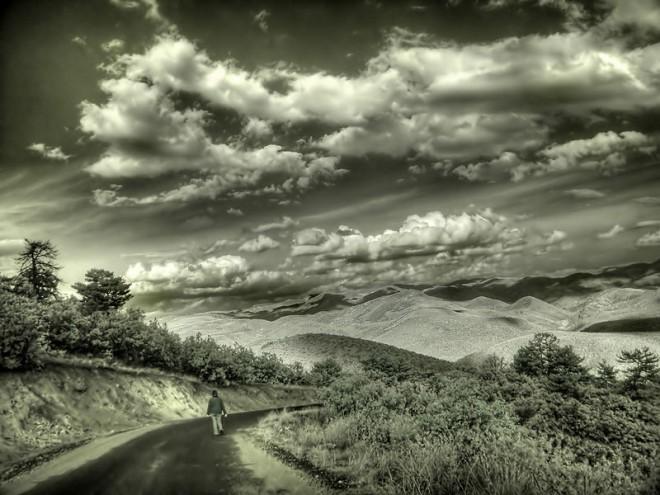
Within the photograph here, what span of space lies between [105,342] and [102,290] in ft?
101

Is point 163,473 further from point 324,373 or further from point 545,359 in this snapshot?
point 545,359

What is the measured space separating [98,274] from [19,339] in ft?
134

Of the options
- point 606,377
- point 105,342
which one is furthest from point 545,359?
point 105,342

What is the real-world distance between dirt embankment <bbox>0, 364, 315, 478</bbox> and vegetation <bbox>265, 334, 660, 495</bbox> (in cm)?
902

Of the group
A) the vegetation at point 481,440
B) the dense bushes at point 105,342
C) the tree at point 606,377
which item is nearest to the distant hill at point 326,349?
the tree at point 606,377

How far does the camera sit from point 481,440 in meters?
12.8

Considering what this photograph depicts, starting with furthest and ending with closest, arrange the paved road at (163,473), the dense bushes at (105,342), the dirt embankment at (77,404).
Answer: the dense bushes at (105,342) < the dirt embankment at (77,404) < the paved road at (163,473)

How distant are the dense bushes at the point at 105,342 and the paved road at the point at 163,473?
1183cm

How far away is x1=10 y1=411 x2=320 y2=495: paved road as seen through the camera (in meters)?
10.0

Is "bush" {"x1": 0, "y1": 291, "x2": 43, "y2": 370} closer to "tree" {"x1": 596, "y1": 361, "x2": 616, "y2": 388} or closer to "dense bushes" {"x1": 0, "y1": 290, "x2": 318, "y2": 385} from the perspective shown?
"dense bushes" {"x1": 0, "y1": 290, "x2": 318, "y2": 385}

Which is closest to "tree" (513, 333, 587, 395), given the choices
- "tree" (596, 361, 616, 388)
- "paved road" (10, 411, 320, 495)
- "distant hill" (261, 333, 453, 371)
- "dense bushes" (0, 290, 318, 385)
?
"tree" (596, 361, 616, 388)

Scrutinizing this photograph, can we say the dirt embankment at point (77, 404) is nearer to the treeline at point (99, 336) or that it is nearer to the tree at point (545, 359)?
the treeline at point (99, 336)

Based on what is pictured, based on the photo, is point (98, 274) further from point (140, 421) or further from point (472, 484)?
point (472, 484)

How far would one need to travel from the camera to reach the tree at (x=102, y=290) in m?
Answer: 60.8
